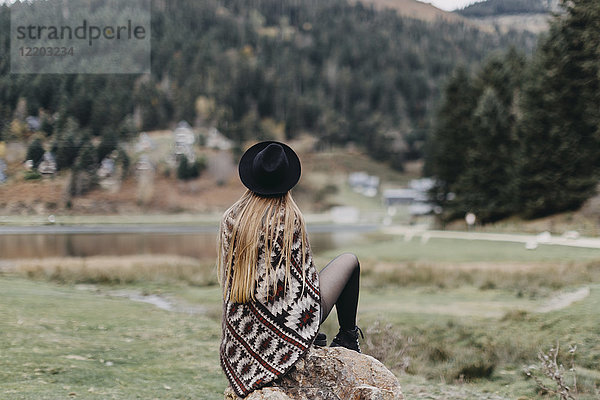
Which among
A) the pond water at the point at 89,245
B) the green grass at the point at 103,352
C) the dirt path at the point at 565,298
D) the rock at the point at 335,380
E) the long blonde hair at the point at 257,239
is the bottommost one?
the pond water at the point at 89,245

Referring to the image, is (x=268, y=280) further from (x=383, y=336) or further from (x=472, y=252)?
(x=472, y=252)

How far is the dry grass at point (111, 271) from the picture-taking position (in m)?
18.4

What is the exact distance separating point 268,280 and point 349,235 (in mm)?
43349

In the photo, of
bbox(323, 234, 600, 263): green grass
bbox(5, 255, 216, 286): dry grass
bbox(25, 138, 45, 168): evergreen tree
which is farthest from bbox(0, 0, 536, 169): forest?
bbox(323, 234, 600, 263): green grass

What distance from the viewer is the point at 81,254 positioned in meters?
23.8

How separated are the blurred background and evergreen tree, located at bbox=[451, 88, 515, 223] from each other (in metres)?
0.14

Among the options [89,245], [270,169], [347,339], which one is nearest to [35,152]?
[89,245]

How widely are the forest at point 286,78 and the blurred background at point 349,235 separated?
1342 mm

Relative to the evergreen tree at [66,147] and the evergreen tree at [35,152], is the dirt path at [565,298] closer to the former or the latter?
the evergreen tree at [35,152]

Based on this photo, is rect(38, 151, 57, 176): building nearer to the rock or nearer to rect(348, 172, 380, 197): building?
the rock

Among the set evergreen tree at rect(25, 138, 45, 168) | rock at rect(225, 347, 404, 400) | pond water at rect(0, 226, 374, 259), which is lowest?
pond water at rect(0, 226, 374, 259)

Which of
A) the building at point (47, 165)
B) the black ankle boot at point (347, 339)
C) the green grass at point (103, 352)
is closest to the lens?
the black ankle boot at point (347, 339)

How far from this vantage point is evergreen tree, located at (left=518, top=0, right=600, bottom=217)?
3300cm
